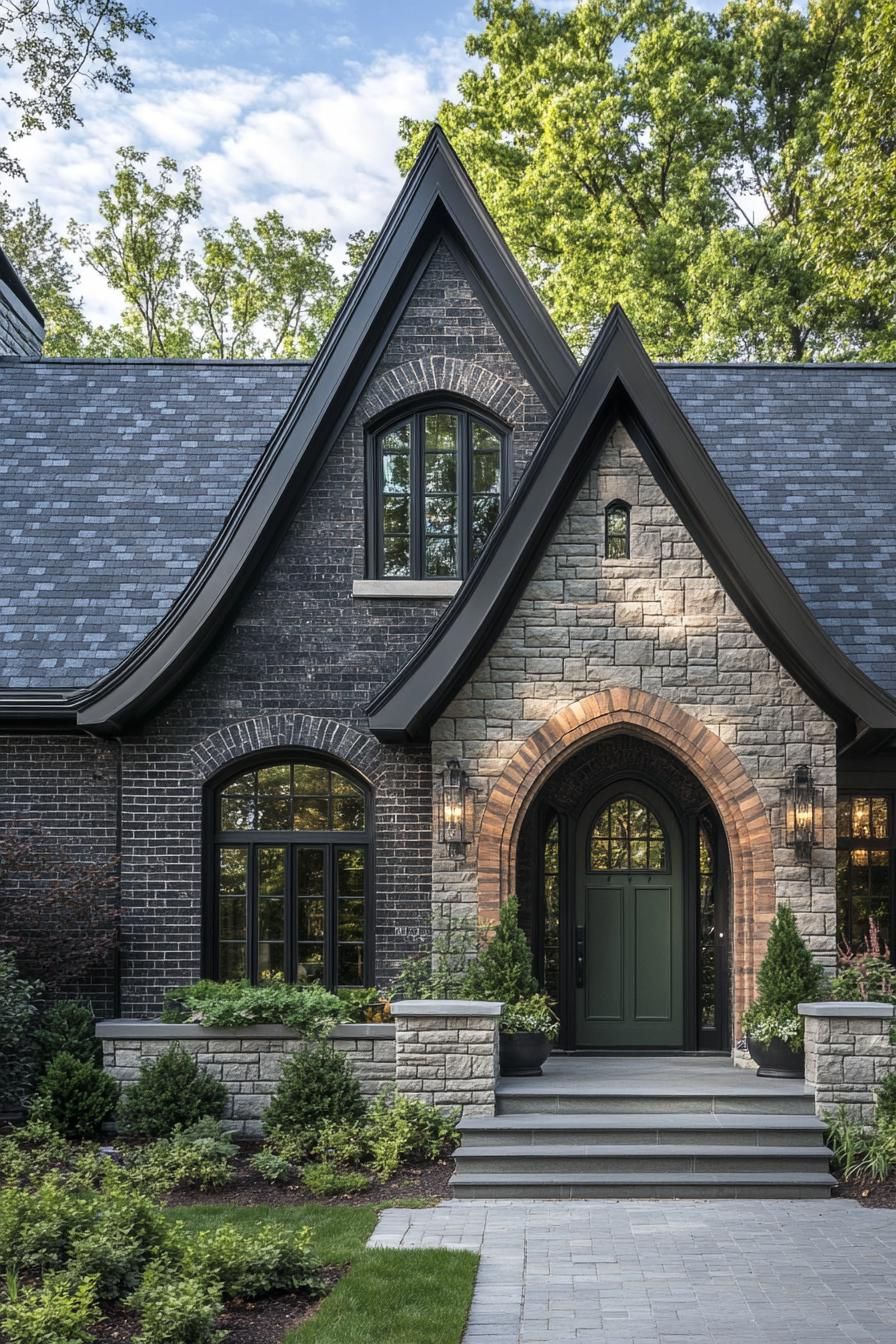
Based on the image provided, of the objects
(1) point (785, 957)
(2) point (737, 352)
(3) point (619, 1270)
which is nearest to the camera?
(3) point (619, 1270)

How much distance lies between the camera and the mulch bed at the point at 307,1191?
8.72 meters

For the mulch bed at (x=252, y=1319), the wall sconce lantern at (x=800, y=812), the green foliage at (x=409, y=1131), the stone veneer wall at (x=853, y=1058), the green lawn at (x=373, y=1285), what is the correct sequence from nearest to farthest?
1. the mulch bed at (x=252, y=1319)
2. the green lawn at (x=373, y=1285)
3. the green foliage at (x=409, y=1131)
4. the stone veneer wall at (x=853, y=1058)
5. the wall sconce lantern at (x=800, y=812)

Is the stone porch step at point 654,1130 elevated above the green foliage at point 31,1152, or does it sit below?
above

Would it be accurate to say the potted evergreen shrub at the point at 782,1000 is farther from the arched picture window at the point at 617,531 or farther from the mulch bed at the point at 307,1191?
the arched picture window at the point at 617,531

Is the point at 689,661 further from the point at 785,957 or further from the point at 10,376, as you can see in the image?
the point at 10,376

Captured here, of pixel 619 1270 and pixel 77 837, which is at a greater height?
pixel 77 837

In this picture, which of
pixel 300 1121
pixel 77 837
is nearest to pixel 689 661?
pixel 300 1121

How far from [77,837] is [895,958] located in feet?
25.7

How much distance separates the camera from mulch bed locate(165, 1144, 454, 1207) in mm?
8719

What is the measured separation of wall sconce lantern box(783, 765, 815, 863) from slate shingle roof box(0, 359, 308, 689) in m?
6.07

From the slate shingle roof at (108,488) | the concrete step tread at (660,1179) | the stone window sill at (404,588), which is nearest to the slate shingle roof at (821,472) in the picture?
the stone window sill at (404,588)

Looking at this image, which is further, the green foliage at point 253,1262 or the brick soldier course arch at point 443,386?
the brick soldier course arch at point 443,386

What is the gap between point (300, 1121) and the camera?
977 cm

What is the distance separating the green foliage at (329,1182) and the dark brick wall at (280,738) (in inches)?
101
